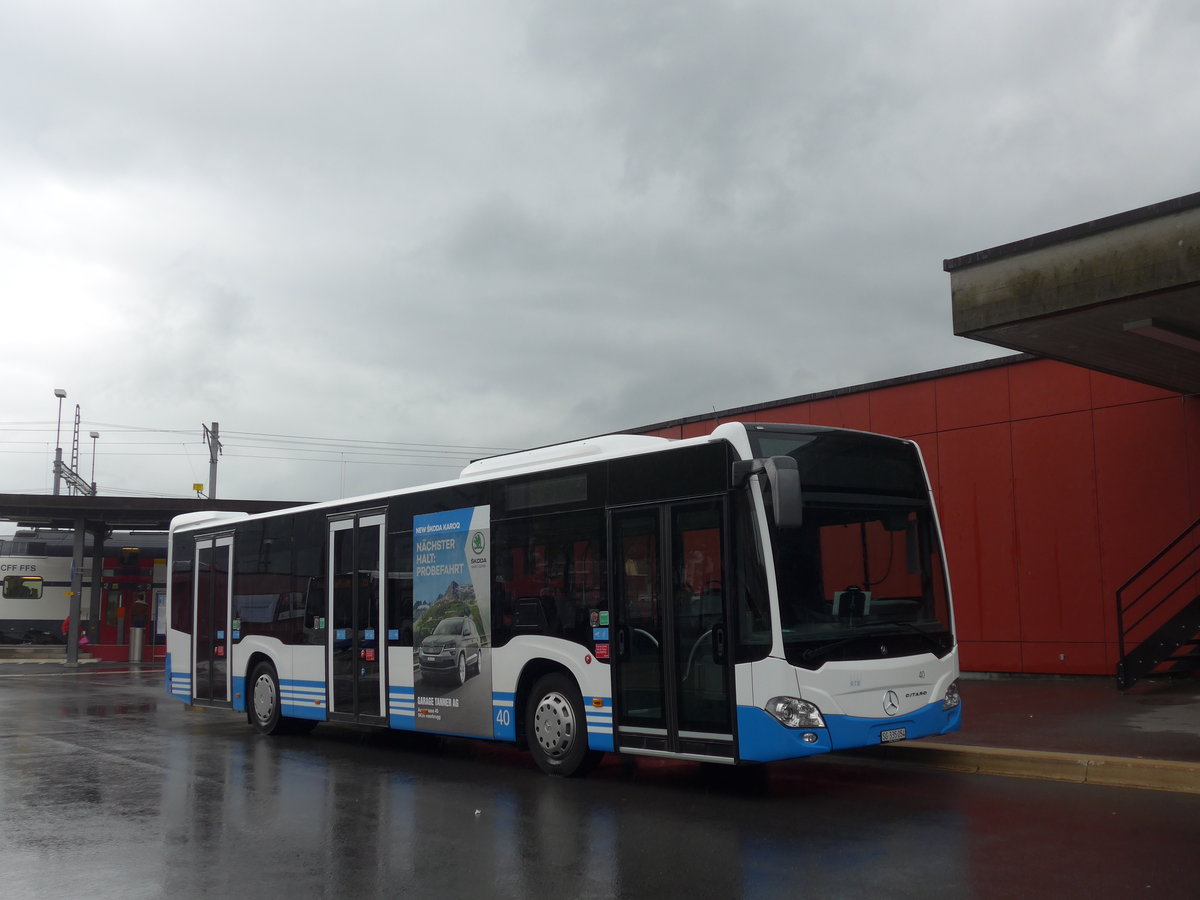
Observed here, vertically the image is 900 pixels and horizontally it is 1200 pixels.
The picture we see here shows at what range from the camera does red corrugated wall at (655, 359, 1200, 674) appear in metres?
15.6

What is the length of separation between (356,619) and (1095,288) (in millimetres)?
8943

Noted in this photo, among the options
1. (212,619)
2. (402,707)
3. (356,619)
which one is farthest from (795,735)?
(212,619)

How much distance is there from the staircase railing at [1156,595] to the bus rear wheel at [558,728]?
8.12m

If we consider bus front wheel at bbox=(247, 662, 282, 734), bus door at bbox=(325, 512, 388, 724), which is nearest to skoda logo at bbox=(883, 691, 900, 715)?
bus door at bbox=(325, 512, 388, 724)

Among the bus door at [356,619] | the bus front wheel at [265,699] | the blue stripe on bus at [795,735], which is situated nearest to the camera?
the blue stripe on bus at [795,735]

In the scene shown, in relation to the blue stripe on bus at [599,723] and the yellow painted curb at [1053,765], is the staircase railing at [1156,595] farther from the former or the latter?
the blue stripe on bus at [599,723]

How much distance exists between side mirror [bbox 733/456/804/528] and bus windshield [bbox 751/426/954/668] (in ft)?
1.42

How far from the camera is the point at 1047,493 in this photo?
16.6 metres

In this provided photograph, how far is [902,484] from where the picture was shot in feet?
32.4

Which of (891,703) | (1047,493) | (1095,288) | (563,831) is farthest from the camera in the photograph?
(1047,493)

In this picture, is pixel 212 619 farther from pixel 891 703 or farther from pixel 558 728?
pixel 891 703

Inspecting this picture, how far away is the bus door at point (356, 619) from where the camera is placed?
42.1 feet

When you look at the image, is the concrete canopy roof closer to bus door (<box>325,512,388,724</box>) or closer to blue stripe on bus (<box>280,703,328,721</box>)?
bus door (<box>325,512,388,724</box>)

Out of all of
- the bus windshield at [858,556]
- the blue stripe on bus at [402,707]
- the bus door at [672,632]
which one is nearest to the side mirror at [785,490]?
the bus windshield at [858,556]
